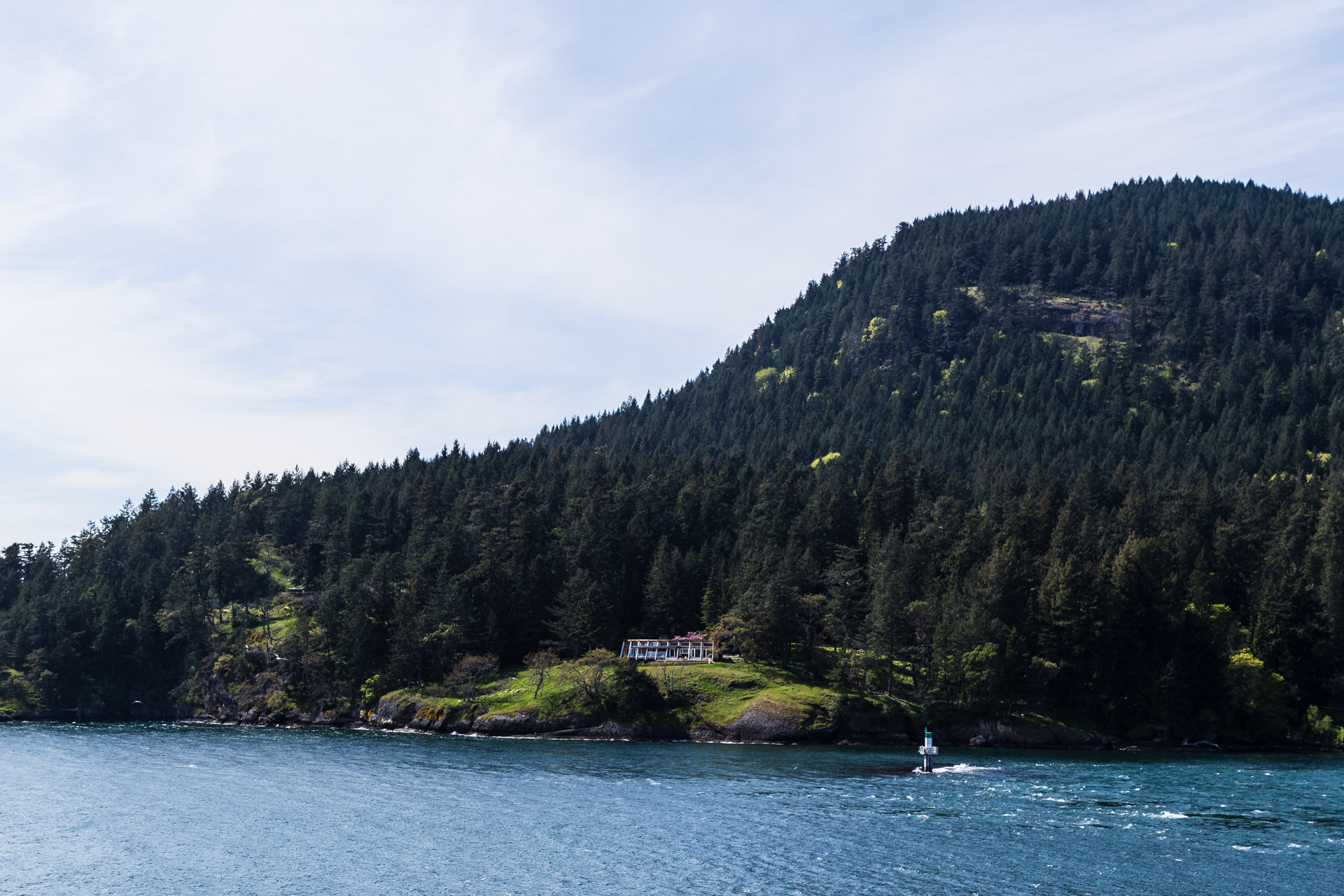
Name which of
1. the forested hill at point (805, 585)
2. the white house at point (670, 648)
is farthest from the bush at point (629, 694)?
the forested hill at point (805, 585)

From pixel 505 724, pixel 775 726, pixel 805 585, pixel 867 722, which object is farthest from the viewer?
pixel 805 585

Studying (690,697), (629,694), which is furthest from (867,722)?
(629,694)

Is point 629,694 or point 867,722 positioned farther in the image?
point 629,694

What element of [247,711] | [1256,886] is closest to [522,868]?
[1256,886]

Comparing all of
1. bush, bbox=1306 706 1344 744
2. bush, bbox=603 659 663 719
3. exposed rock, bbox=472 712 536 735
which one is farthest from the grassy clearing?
bush, bbox=1306 706 1344 744

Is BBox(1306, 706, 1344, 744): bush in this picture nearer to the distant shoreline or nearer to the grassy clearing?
the distant shoreline

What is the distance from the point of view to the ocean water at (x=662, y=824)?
47719mm

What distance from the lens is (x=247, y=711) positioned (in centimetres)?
14488

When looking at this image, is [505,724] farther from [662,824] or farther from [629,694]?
[662,824]

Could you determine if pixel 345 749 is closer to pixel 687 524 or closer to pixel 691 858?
pixel 691 858

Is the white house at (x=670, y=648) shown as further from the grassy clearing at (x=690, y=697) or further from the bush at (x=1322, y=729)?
the bush at (x=1322, y=729)

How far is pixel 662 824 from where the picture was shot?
6009 centimetres

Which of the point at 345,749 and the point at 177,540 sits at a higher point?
the point at 177,540

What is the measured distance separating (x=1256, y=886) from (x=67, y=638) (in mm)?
173438
